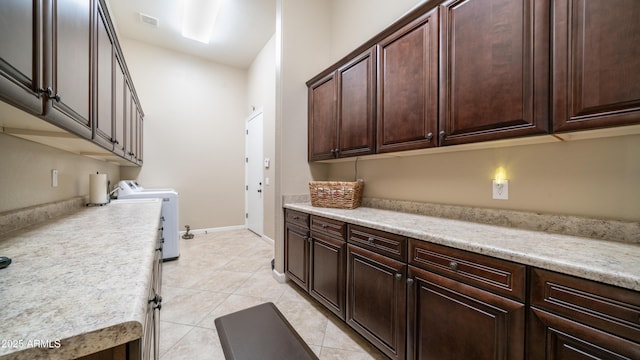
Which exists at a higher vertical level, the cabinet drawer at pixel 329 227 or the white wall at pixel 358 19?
the white wall at pixel 358 19

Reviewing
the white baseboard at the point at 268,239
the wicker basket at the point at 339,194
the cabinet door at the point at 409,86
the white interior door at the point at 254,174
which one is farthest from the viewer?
the white interior door at the point at 254,174

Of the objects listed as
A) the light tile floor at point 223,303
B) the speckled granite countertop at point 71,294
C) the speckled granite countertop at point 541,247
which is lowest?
the light tile floor at point 223,303

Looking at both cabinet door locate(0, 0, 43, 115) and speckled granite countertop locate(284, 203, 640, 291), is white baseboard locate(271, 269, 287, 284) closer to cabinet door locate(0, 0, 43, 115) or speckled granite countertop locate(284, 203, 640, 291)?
speckled granite countertop locate(284, 203, 640, 291)

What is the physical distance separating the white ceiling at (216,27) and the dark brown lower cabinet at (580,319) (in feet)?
12.4

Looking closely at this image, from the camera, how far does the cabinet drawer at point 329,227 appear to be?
70.6 inches

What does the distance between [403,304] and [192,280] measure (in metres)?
2.25

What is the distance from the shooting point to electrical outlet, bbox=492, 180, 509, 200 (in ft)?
4.76

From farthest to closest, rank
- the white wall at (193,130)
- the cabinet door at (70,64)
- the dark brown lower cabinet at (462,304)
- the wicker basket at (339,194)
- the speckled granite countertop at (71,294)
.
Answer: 1. the white wall at (193,130)
2. the wicker basket at (339,194)
3. the cabinet door at (70,64)
4. the dark brown lower cabinet at (462,304)
5. the speckled granite countertop at (71,294)

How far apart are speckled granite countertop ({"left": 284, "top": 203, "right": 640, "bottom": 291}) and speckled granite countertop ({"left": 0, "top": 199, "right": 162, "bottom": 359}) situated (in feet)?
3.88

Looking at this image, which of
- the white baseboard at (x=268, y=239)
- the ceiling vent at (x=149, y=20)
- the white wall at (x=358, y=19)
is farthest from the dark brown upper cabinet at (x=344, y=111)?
the ceiling vent at (x=149, y=20)

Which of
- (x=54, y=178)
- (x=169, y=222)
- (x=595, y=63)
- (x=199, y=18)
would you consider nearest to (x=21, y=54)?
(x=54, y=178)

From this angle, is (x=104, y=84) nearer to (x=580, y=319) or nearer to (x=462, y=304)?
(x=462, y=304)

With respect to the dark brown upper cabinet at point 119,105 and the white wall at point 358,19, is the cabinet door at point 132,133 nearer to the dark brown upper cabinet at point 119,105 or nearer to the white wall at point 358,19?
the dark brown upper cabinet at point 119,105

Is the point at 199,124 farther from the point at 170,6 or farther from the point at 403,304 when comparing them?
the point at 403,304
